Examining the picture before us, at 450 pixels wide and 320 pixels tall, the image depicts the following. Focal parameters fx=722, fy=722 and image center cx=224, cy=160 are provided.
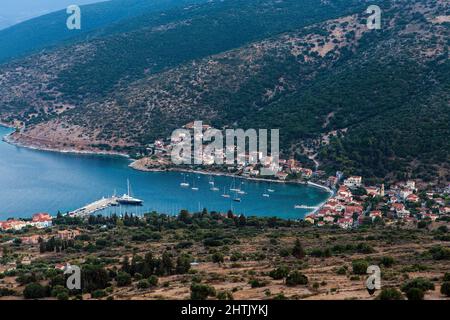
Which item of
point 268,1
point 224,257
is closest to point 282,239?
point 224,257

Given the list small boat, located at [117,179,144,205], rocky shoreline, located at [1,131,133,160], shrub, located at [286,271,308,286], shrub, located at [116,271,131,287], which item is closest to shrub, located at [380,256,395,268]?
shrub, located at [286,271,308,286]

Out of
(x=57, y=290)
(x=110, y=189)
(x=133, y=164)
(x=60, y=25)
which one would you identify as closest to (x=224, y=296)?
(x=57, y=290)

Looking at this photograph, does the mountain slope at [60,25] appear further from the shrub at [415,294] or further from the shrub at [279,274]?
the shrub at [415,294]

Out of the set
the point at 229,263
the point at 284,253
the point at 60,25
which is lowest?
the point at 229,263

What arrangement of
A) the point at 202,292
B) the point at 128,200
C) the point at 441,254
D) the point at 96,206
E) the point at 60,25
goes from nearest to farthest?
the point at 202,292, the point at 441,254, the point at 96,206, the point at 128,200, the point at 60,25

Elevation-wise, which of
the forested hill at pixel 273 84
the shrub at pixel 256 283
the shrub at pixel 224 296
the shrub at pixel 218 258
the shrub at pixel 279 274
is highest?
the forested hill at pixel 273 84

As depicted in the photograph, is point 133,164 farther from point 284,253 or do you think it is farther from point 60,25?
point 60,25

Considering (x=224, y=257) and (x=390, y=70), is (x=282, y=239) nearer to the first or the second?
(x=224, y=257)

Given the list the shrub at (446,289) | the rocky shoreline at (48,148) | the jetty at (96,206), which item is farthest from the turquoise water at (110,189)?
the shrub at (446,289)
